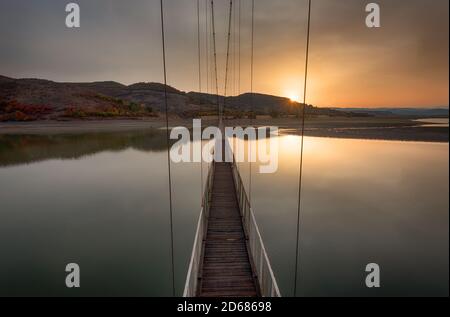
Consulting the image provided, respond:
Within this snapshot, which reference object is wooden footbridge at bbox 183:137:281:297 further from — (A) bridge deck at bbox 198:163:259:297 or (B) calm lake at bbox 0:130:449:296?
(B) calm lake at bbox 0:130:449:296

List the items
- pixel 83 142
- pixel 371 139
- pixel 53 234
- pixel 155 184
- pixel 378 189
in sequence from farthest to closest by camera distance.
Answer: pixel 83 142, pixel 371 139, pixel 155 184, pixel 378 189, pixel 53 234

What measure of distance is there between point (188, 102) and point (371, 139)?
66.8 metres

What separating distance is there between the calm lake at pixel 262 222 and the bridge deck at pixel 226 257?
2.39 meters

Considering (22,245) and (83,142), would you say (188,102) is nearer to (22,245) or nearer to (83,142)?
(83,142)

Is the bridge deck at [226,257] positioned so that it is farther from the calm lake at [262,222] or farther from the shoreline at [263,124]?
the shoreline at [263,124]

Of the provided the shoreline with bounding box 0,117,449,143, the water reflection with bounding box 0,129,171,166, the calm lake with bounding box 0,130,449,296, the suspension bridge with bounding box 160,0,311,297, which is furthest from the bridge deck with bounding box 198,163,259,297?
the water reflection with bounding box 0,129,171,166

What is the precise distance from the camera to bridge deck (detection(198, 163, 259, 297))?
195 inches

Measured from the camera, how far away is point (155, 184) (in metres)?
22.5

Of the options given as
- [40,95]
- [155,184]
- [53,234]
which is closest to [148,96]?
[40,95]

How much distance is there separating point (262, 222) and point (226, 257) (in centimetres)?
700

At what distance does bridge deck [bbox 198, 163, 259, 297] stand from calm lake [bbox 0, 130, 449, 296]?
239 centimetres

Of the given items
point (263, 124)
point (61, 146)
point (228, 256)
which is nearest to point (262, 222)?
point (228, 256)

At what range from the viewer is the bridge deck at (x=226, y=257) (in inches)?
195
